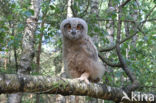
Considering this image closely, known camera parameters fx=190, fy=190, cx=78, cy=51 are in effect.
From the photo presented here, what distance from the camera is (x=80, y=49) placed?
500 cm

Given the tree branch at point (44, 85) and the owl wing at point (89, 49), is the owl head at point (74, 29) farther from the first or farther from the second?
the tree branch at point (44, 85)

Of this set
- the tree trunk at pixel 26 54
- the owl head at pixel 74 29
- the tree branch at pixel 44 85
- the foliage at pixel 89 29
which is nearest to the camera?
the tree branch at pixel 44 85

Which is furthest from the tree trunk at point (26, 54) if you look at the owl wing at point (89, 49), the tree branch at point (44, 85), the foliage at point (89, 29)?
the tree branch at point (44, 85)

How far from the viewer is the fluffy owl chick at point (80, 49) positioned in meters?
4.86

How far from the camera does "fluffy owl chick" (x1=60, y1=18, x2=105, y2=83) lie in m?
4.86

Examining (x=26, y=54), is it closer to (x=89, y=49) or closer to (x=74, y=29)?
(x=74, y=29)

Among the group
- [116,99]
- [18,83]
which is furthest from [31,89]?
[116,99]

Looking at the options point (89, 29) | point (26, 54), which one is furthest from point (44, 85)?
point (89, 29)

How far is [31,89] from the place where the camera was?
9.31ft

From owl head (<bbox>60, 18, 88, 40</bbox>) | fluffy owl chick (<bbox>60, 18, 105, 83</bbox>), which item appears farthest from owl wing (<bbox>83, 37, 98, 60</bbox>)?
owl head (<bbox>60, 18, 88, 40</bbox>)

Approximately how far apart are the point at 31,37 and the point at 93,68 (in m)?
2.49

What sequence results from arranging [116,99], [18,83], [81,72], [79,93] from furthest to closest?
1. [81,72]
2. [116,99]
3. [79,93]
4. [18,83]

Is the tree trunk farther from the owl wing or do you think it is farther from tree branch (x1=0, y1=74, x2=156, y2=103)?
tree branch (x1=0, y1=74, x2=156, y2=103)

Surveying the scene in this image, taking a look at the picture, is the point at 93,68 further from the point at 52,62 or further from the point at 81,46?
the point at 52,62
